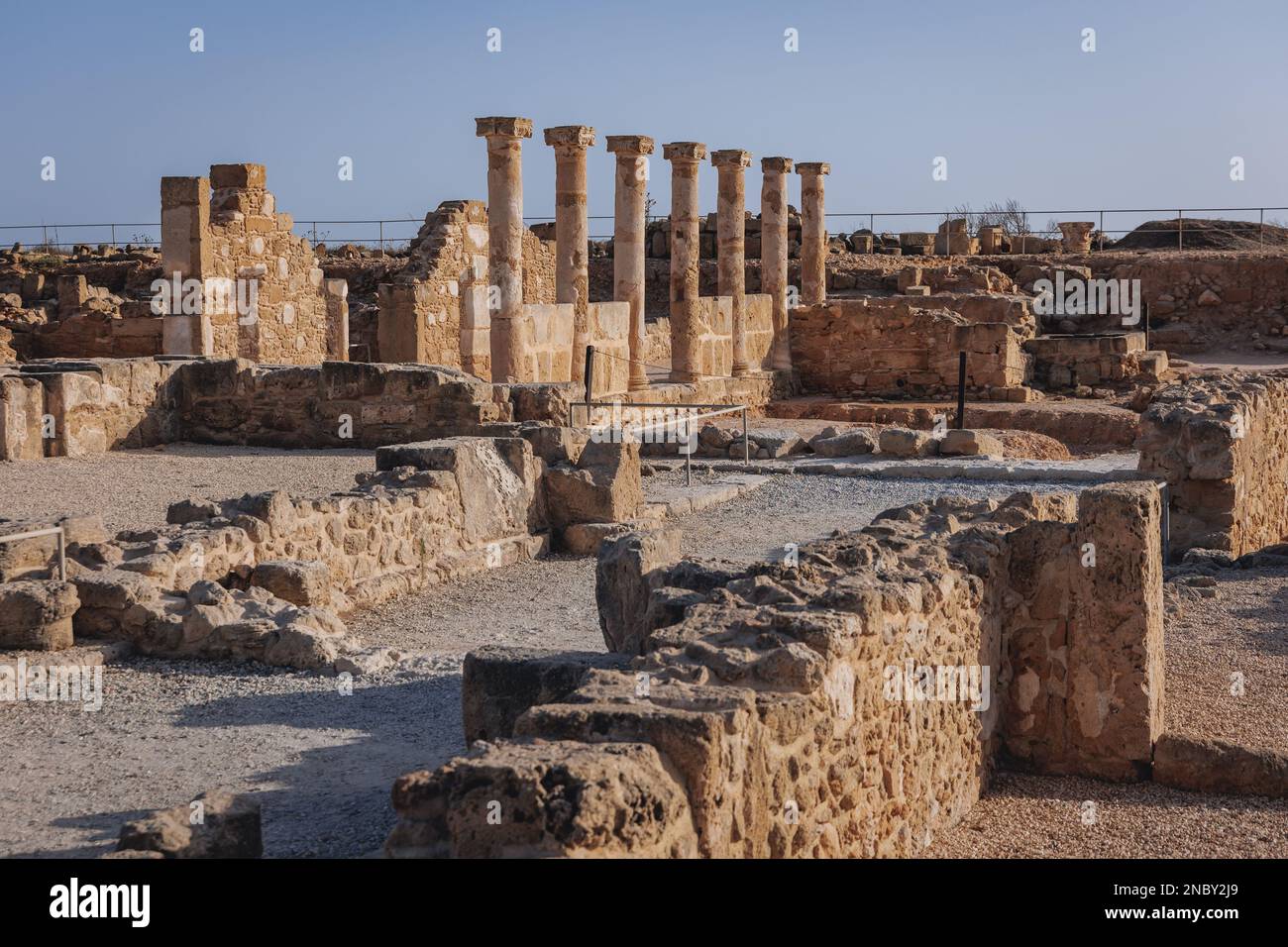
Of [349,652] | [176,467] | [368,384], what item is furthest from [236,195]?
[349,652]

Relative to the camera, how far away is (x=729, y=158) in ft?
82.8

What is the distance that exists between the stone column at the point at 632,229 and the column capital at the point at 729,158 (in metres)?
2.71

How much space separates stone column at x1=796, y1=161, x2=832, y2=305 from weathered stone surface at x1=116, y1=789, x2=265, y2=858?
2493 cm

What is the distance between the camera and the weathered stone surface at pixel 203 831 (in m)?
4.21

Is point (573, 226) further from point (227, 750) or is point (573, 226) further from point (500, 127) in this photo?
point (227, 750)

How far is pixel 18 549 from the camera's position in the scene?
26.5 ft

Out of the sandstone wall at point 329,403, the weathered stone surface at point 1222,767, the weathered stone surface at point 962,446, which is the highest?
the sandstone wall at point 329,403

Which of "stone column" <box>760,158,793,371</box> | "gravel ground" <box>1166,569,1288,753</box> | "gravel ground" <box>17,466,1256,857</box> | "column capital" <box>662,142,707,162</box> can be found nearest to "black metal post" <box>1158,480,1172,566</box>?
"gravel ground" <box>1166,569,1288,753</box>

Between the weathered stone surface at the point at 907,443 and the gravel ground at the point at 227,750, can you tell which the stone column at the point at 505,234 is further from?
the gravel ground at the point at 227,750

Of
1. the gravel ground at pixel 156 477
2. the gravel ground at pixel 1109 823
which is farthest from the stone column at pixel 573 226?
the gravel ground at pixel 1109 823

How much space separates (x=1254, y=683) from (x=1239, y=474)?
429 cm

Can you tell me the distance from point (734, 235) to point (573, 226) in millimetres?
4919

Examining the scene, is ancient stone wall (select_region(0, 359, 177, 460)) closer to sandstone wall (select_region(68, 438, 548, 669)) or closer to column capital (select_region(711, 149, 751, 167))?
sandstone wall (select_region(68, 438, 548, 669))
